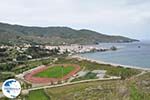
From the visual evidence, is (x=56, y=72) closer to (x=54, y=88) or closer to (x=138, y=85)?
(x=54, y=88)

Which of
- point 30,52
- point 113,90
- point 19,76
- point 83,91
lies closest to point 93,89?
point 83,91

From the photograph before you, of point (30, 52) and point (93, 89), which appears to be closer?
point (93, 89)

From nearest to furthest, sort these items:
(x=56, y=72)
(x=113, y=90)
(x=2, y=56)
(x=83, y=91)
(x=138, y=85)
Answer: (x=138, y=85) → (x=113, y=90) → (x=83, y=91) → (x=56, y=72) → (x=2, y=56)

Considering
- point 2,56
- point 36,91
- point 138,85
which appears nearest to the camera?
point 138,85

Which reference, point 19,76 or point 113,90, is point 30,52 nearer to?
point 19,76

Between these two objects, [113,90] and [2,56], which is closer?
[113,90]

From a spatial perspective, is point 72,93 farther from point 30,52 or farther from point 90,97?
point 30,52

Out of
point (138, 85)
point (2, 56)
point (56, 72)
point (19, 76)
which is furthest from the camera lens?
point (2, 56)

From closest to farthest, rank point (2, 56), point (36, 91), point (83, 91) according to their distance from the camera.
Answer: point (83, 91)
point (36, 91)
point (2, 56)

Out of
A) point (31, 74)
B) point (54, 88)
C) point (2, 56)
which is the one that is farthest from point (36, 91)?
point (2, 56)
